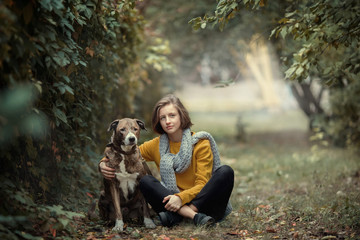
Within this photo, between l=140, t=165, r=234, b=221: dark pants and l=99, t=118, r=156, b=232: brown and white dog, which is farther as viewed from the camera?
l=140, t=165, r=234, b=221: dark pants

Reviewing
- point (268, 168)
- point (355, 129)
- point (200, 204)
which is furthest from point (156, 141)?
point (355, 129)

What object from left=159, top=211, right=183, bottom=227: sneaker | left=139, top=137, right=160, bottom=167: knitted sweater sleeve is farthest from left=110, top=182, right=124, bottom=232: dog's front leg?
left=139, top=137, right=160, bottom=167: knitted sweater sleeve

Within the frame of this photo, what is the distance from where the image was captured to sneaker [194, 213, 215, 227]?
3.84m

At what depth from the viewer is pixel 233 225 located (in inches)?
164

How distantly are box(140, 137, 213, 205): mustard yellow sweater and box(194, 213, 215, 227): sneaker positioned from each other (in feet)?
0.57

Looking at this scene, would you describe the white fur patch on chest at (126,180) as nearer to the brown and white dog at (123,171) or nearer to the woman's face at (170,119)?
the brown and white dog at (123,171)

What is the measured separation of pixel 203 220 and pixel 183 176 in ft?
1.80

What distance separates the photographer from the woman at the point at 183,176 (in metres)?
3.89

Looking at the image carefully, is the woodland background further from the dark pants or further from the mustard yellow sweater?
the mustard yellow sweater

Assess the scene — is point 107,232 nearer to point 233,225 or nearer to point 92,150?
point 233,225

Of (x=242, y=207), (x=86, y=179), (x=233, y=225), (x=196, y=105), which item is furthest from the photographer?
(x=196, y=105)

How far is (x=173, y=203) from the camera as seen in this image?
381cm

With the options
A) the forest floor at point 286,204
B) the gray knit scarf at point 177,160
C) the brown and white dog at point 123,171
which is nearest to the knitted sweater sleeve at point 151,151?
the gray knit scarf at point 177,160

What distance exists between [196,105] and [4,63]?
A: 32184 mm
